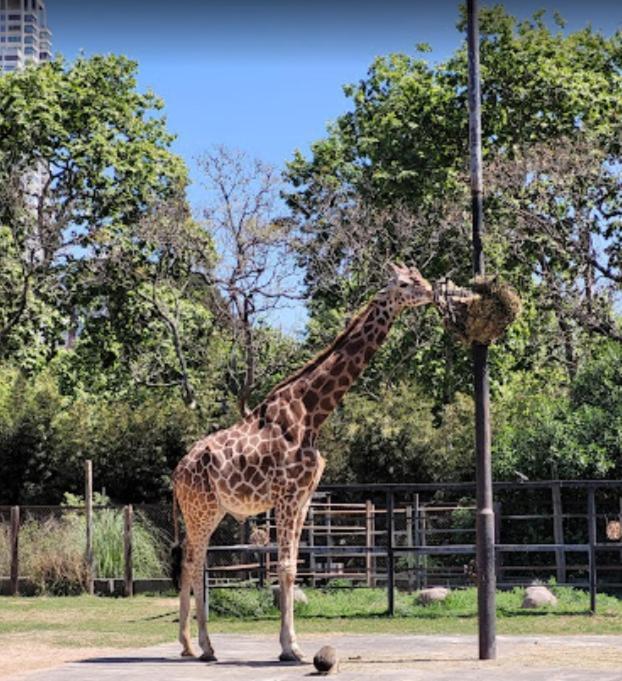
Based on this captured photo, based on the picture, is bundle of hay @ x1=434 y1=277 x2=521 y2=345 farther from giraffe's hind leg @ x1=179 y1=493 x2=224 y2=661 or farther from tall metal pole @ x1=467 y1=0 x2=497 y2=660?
giraffe's hind leg @ x1=179 y1=493 x2=224 y2=661

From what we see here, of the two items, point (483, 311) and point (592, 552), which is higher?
point (483, 311)

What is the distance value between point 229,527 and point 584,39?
18606 mm

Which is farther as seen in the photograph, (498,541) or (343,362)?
(498,541)

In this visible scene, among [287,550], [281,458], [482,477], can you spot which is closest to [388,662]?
[287,550]

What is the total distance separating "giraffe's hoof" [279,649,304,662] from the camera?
1468 cm

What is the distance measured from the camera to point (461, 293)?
49.4ft

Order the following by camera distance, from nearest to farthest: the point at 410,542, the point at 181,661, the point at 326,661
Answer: the point at 326,661 < the point at 181,661 < the point at 410,542

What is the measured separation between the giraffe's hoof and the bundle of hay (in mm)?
3698

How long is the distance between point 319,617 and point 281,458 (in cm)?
545

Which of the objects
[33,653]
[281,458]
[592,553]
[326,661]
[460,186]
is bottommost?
[33,653]

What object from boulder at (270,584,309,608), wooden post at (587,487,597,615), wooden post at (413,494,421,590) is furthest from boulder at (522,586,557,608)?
boulder at (270,584,309,608)

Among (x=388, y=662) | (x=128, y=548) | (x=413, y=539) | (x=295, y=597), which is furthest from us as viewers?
(x=413, y=539)

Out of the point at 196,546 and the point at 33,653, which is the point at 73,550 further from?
the point at 196,546

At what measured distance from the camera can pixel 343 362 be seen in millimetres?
16109
